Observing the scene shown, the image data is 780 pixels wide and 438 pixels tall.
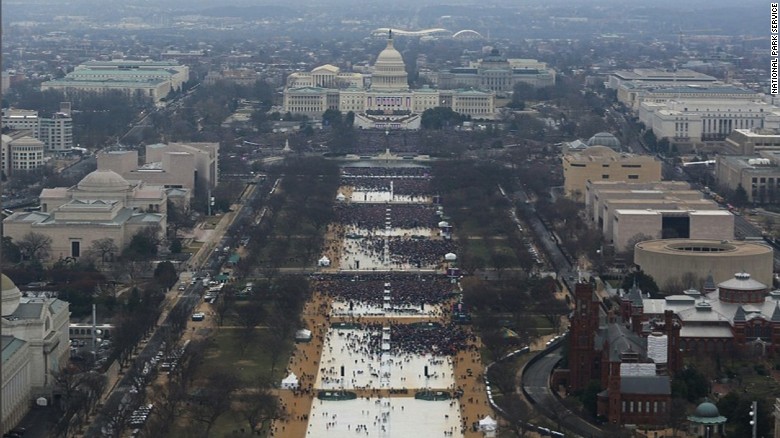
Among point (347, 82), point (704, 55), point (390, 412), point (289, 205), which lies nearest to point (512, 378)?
point (390, 412)

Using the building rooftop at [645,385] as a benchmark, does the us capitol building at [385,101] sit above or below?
below

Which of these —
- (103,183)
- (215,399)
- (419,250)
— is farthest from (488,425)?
(103,183)

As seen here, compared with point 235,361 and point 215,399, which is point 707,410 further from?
point 235,361

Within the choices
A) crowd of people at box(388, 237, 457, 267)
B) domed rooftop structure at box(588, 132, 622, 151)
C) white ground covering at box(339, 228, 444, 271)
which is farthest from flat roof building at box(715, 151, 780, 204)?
crowd of people at box(388, 237, 457, 267)

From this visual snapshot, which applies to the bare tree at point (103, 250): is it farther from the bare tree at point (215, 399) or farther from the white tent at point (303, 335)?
the bare tree at point (215, 399)

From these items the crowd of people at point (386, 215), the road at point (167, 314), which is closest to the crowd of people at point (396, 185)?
the crowd of people at point (386, 215)

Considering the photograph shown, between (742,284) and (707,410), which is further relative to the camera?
(742,284)

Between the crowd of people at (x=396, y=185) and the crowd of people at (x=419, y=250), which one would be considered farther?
the crowd of people at (x=396, y=185)
